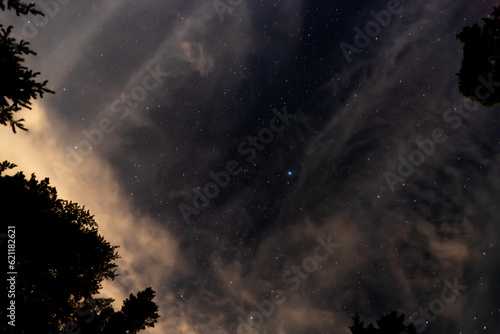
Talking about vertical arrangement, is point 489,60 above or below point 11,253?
below

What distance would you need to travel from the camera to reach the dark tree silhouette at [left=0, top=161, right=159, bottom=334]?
11867 mm

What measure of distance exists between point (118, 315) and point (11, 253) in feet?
20.2

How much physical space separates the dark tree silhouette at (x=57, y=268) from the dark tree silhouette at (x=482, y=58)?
56.6 feet

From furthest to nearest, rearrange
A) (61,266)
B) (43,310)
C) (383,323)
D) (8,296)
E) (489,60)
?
(61,266) → (43,310) → (8,296) → (383,323) → (489,60)

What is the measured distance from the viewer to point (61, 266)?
43.9ft

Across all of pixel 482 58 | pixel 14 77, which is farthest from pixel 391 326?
pixel 14 77

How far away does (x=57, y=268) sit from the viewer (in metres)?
13.4

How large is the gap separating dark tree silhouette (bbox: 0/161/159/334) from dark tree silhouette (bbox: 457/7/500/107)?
17.2 metres

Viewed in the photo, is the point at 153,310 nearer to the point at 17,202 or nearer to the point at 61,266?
the point at 61,266

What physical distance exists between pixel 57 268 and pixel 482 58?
65.0 ft

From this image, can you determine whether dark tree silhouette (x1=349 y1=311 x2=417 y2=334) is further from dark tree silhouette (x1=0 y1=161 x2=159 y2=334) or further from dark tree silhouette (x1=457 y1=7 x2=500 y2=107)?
dark tree silhouette (x1=0 y1=161 x2=159 y2=334)

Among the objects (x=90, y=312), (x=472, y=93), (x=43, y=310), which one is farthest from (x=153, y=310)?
(x=472, y=93)

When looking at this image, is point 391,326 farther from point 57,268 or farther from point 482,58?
point 57,268

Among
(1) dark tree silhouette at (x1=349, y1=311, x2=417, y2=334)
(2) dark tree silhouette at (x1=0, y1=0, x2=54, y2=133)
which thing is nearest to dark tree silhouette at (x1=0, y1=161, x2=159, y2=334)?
(2) dark tree silhouette at (x1=0, y1=0, x2=54, y2=133)
